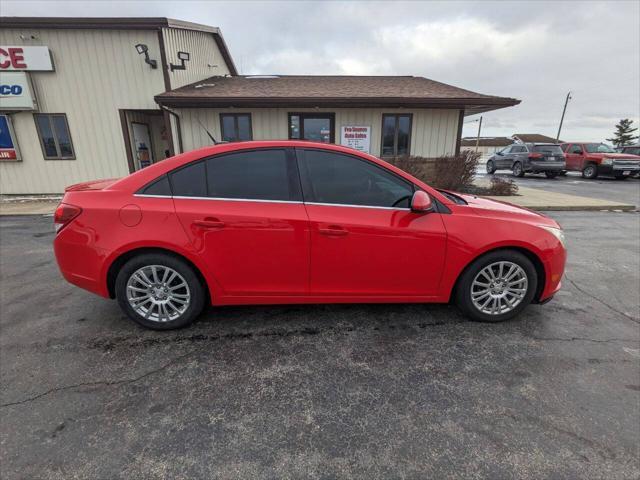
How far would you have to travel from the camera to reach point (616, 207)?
365 inches

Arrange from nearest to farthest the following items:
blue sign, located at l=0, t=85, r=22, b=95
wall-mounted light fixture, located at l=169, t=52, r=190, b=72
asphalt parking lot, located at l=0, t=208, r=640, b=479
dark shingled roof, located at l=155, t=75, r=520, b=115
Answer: asphalt parking lot, located at l=0, t=208, r=640, b=479, blue sign, located at l=0, t=85, r=22, b=95, dark shingled roof, located at l=155, t=75, r=520, b=115, wall-mounted light fixture, located at l=169, t=52, r=190, b=72

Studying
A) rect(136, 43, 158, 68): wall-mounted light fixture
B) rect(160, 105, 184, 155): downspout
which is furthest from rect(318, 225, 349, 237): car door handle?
rect(136, 43, 158, 68): wall-mounted light fixture

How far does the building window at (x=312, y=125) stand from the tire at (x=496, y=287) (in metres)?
8.95

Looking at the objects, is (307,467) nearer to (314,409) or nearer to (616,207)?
(314,409)

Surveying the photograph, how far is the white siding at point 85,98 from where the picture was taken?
9.84 metres

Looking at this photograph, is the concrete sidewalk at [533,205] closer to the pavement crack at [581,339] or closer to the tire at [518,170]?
the pavement crack at [581,339]

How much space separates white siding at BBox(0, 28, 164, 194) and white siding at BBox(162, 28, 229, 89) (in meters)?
0.50

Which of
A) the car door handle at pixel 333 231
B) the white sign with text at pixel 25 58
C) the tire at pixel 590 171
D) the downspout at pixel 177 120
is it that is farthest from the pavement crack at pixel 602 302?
the tire at pixel 590 171

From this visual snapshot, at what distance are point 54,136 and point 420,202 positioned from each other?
1261 centimetres

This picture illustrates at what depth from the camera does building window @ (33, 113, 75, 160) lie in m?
10.4

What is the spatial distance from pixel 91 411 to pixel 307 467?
1.43 metres

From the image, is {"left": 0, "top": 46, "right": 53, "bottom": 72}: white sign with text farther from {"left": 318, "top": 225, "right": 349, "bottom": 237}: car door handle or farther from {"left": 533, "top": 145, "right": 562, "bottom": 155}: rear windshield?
{"left": 533, "top": 145, "right": 562, "bottom": 155}: rear windshield

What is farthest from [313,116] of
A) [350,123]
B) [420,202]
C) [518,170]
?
[518,170]

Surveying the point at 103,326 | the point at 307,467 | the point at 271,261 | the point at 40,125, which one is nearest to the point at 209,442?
the point at 307,467
